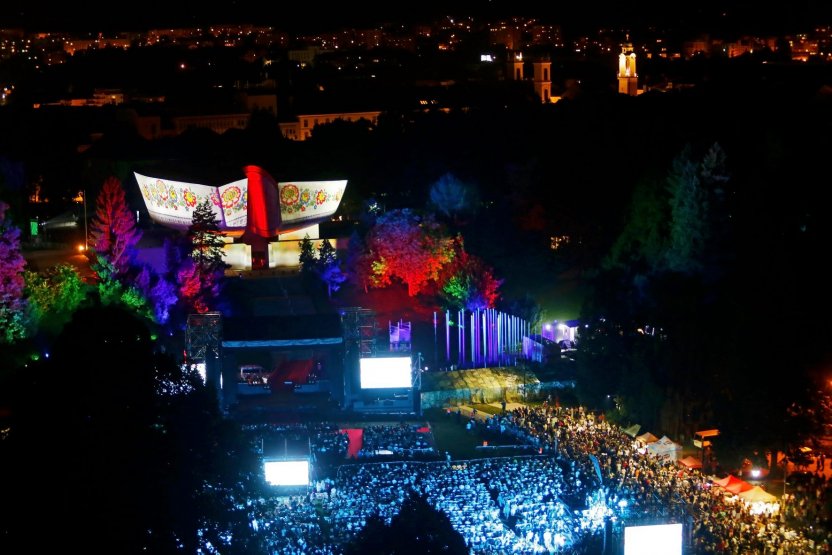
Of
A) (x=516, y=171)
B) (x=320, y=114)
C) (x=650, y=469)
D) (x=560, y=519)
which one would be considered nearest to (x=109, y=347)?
(x=560, y=519)

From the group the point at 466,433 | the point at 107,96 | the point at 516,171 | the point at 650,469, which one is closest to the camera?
the point at 650,469

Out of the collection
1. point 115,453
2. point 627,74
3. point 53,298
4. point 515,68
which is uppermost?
point 515,68

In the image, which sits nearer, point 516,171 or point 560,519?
point 560,519

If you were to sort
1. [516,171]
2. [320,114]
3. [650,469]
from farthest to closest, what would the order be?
[320,114]
[516,171]
[650,469]

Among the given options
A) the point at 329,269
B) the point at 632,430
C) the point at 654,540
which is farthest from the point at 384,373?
the point at 329,269

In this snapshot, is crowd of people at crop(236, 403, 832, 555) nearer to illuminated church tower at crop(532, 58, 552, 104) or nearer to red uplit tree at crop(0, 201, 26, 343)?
red uplit tree at crop(0, 201, 26, 343)

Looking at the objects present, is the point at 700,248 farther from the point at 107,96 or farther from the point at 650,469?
the point at 107,96

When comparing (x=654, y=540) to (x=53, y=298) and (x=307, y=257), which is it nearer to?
(x=53, y=298)

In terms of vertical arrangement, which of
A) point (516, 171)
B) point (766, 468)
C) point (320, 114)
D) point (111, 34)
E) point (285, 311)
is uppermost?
point (111, 34)
